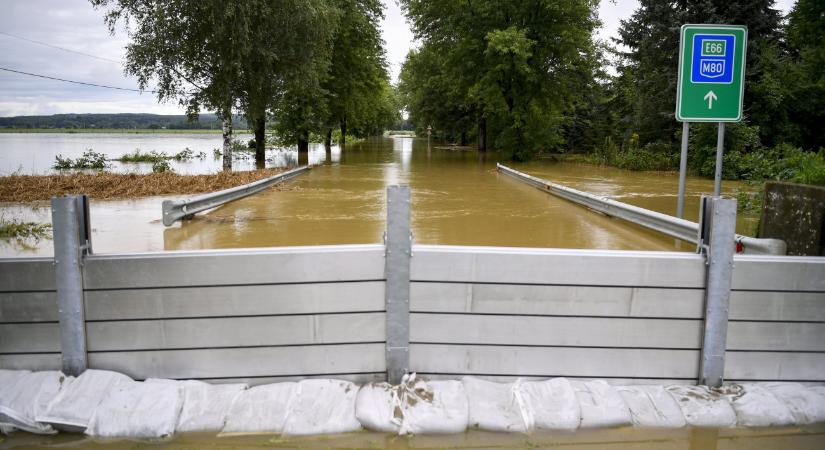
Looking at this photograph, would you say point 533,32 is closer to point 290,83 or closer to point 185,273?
point 290,83

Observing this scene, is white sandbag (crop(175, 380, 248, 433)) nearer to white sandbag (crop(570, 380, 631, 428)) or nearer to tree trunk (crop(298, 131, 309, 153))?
white sandbag (crop(570, 380, 631, 428))

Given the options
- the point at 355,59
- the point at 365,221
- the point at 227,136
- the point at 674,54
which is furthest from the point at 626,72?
the point at 365,221

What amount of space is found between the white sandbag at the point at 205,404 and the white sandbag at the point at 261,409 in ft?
0.16

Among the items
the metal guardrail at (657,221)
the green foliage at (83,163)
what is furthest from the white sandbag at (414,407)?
the green foliage at (83,163)

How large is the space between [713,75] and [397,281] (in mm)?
5130

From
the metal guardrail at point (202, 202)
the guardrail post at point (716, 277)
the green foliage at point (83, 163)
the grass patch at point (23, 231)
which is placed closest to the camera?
the guardrail post at point (716, 277)

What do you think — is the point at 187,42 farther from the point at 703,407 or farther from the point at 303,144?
the point at 703,407

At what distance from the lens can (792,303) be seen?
4.01 metres

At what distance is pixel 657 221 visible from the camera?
826 cm

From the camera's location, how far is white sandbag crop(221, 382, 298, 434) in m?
3.62

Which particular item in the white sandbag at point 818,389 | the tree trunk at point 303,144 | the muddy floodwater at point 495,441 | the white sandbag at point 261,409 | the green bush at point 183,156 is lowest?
the muddy floodwater at point 495,441

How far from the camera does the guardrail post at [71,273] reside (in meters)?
3.83

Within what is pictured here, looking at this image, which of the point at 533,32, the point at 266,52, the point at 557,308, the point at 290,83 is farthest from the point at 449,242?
the point at 533,32

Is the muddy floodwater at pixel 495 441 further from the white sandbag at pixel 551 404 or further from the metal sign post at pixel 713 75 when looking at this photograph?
the metal sign post at pixel 713 75
